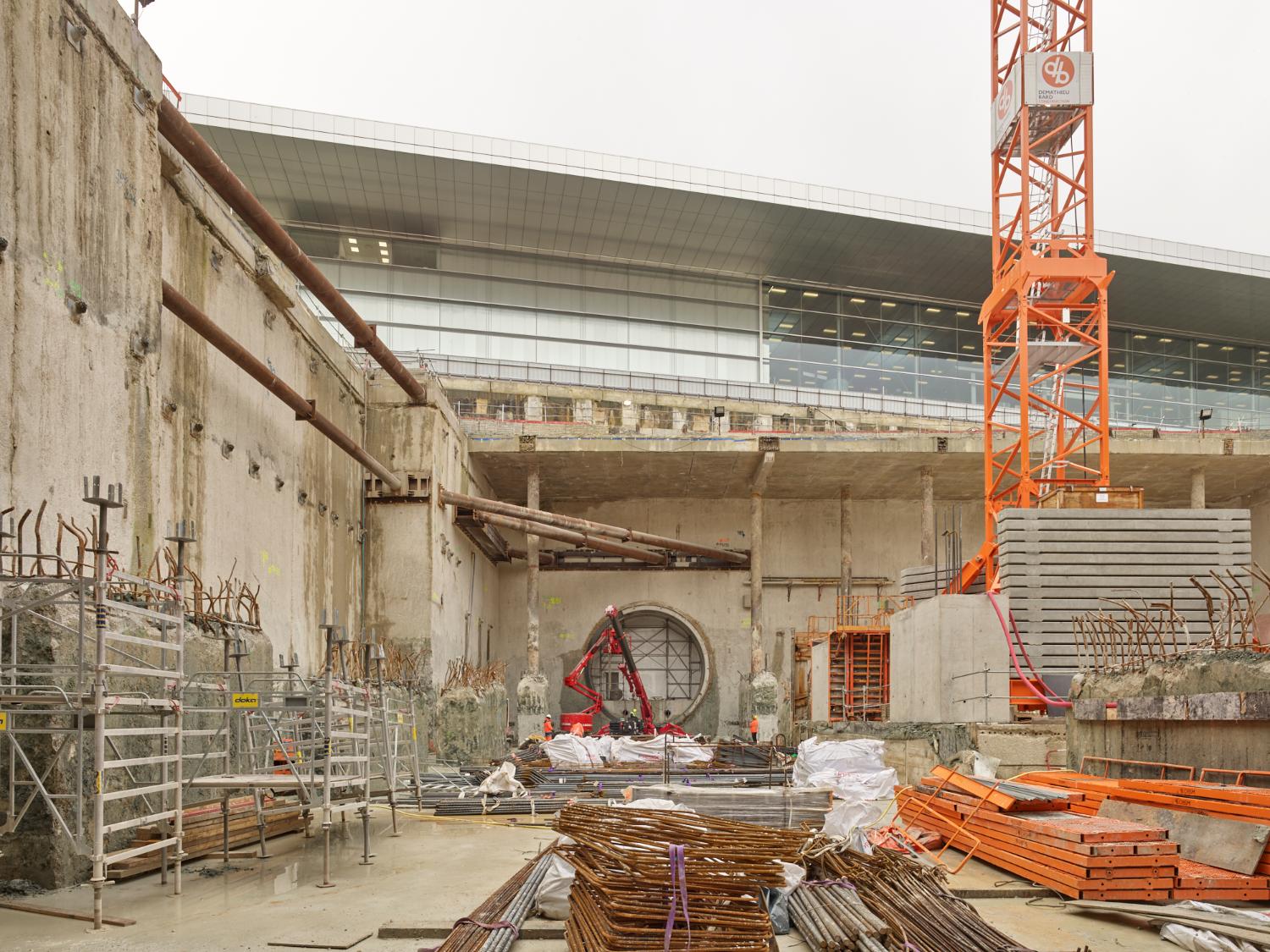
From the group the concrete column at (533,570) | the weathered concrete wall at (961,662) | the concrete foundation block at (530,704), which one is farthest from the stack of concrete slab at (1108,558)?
the concrete column at (533,570)

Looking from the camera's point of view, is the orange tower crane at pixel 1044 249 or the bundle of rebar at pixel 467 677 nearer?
the bundle of rebar at pixel 467 677

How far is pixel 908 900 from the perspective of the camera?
7.03 m

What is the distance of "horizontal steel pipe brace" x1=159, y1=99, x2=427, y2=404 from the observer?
1242 cm

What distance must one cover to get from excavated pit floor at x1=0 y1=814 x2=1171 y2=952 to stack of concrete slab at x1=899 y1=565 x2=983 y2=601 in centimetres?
1311

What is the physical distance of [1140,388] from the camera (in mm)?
44562

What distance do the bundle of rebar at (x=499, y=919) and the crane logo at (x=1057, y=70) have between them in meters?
22.6

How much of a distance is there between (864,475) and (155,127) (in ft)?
71.7

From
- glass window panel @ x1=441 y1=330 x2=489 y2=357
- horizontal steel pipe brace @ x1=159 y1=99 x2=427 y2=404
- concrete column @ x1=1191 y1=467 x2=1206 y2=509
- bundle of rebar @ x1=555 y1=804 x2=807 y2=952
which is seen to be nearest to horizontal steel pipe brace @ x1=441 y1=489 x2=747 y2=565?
horizontal steel pipe brace @ x1=159 y1=99 x2=427 y2=404

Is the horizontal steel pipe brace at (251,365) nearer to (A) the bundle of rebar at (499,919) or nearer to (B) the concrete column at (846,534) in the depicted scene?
(A) the bundle of rebar at (499,919)

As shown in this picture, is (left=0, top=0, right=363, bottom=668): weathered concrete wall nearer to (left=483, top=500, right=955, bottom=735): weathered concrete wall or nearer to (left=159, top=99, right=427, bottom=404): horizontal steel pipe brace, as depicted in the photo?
(left=159, top=99, right=427, bottom=404): horizontal steel pipe brace

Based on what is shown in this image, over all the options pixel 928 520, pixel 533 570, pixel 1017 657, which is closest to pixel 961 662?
pixel 1017 657

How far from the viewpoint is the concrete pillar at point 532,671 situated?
2556 centimetres

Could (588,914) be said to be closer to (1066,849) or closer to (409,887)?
(409,887)

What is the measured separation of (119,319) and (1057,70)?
2157cm
